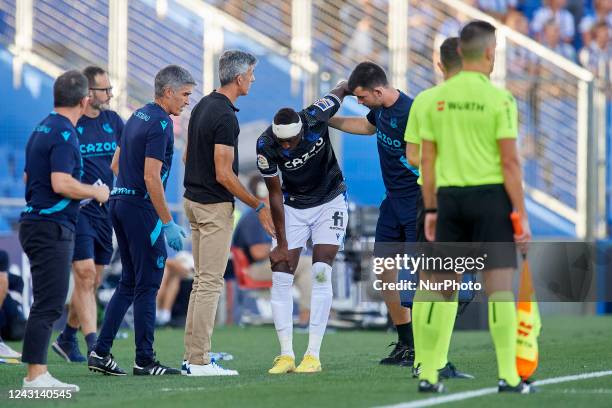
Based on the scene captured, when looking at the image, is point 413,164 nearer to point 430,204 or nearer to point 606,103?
point 430,204

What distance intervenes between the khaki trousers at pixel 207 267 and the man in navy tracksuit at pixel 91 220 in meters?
1.46

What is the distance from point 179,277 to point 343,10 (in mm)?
4512

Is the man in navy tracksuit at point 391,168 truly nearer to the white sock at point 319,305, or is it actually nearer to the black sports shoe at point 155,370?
the white sock at point 319,305

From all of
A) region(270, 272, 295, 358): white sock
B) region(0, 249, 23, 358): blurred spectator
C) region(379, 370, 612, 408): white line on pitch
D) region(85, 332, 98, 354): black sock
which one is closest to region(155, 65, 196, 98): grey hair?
region(270, 272, 295, 358): white sock

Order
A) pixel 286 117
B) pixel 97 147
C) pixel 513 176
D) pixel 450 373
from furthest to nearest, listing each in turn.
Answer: pixel 97 147 < pixel 286 117 < pixel 450 373 < pixel 513 176

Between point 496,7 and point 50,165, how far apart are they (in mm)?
14814

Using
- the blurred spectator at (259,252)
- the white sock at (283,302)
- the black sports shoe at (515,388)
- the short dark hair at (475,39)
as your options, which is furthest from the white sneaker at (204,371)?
the blurred spectator at (259,252)

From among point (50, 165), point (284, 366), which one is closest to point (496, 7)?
point (284, 366)

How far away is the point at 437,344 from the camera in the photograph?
6.61 metres

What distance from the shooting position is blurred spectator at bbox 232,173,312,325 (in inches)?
605

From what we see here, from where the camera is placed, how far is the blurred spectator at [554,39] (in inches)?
823

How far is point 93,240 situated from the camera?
1019cm

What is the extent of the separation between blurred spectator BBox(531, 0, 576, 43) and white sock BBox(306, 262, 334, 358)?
13.3 metres

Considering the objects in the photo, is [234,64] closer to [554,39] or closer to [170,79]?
[170,79]
